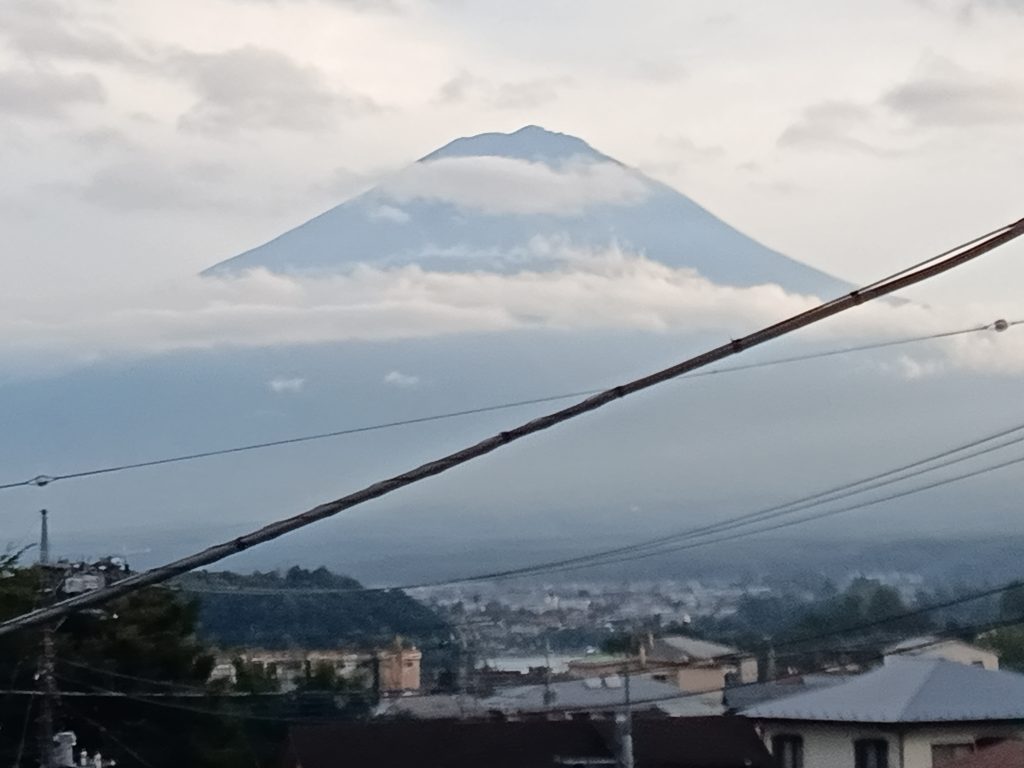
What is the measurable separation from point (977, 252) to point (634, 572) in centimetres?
3410

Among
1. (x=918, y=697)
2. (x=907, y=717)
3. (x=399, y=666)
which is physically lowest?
(x=907, y=717)

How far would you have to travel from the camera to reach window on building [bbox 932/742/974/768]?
96.8 ft

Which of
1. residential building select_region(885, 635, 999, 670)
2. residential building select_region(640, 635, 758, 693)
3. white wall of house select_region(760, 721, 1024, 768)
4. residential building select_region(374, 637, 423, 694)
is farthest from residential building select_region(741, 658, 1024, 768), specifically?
residential building select_region(374, 637, 423, 694)

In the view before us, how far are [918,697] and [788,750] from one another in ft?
10.3

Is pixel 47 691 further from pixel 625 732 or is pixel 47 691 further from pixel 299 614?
pixel 625 732

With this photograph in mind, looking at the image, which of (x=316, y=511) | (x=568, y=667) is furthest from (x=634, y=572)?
(x=316, y=511)

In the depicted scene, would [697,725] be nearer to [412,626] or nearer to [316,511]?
[412,626]

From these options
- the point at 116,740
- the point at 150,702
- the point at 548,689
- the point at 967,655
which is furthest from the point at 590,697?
the point at 116,740

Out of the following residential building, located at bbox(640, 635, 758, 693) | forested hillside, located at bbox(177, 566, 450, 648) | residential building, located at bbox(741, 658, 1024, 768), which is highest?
forested hillside, located at bbox(177, 566, 450, 648)

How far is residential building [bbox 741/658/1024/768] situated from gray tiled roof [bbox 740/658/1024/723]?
2 centimetres

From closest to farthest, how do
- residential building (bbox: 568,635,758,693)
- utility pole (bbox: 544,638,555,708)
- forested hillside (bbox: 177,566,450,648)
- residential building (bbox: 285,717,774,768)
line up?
residential building (bbox: 568,635,758,693)
forested hillside (bbox: 177,566,450,648)
residential building (bbox: 285,717,774,768)
utility pole (bbox: 544,638,555,708)

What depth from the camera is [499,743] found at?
33.8 metres

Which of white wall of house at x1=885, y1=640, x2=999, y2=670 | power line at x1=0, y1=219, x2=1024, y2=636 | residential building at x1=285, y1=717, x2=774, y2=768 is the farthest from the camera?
white wall of house at x1=885, y1=640, x2=999, y2=670

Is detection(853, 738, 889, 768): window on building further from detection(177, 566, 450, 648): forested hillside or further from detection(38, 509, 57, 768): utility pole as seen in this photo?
detection(38, 509, 57, 768): utility pole
